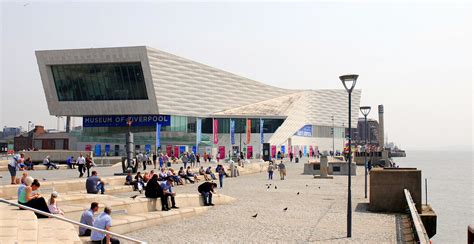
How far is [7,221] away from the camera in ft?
33.9

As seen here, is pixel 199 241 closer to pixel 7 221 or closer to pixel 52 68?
pixel 7 221

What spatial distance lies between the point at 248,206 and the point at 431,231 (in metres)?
7.29

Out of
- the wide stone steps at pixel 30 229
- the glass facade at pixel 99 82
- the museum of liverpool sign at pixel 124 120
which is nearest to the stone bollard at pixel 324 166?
the wide stone steps at pixel 30 229

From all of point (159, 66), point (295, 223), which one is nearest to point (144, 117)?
point (159, 66)

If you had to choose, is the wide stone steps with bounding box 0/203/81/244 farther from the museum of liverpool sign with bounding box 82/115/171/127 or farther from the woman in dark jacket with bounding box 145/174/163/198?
the museum of liverpool sign with bounding box 82/115/171/127

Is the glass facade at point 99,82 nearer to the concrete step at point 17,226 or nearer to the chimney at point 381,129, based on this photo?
the chimney at point 381,129

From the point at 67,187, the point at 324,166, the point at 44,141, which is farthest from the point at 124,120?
the point at 67,187

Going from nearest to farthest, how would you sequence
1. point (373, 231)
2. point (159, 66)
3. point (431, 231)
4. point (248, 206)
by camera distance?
point (373, 231)
point (431, 231)
point (248, 206)
point (159, 66)

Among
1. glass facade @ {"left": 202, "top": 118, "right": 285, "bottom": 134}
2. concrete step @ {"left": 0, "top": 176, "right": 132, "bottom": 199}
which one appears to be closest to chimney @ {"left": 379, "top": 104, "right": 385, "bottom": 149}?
glass facade @ {"left": 202, "top": 118, "right": 285, "bottom": 134}

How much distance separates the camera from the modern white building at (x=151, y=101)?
67812mm

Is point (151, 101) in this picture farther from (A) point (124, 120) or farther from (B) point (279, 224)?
(B) point (279, 224)

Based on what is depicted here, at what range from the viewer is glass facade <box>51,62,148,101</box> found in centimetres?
6794

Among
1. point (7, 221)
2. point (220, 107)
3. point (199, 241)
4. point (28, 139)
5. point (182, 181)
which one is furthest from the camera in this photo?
point (28, 139)

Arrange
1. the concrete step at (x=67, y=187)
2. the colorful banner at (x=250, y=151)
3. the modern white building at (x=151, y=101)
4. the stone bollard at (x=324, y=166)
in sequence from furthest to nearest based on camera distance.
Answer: the colorful banner at (x=250, y=151)
the modern white building at (x=151, y=101)
the stone bollard at (x=324, y=166)
the concrete step at (x=67, y=187)
